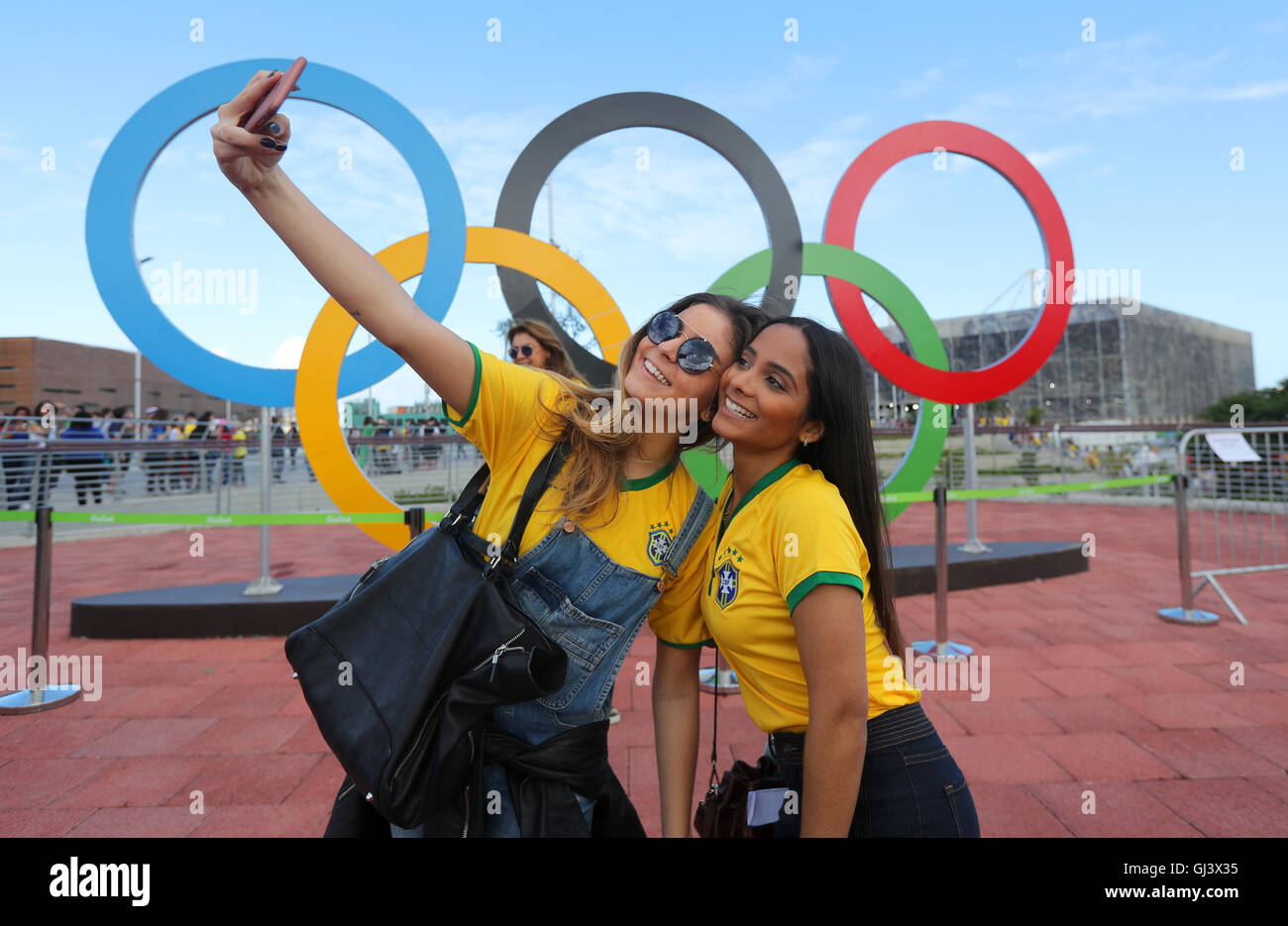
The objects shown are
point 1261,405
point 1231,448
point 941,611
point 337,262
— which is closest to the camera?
point 337,262

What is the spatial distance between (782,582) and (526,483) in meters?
0.54

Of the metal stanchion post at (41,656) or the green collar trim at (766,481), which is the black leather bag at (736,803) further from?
the metal stanchion post at (41,656)

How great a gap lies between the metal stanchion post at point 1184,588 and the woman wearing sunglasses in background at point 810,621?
16.0 ft

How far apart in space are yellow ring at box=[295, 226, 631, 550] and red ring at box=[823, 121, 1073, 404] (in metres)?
1.86

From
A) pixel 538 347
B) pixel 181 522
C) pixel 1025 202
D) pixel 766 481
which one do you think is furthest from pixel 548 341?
pixel 1025 202

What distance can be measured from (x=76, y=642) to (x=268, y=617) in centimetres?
127

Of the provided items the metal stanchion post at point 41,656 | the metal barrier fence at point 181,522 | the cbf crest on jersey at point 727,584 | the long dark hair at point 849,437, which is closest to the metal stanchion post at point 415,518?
the metal barrier fence at point 181,522

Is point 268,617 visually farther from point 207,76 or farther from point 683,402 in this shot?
point 683,402

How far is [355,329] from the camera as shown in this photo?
4.30m

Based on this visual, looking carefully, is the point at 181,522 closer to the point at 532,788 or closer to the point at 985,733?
the point at 532,788

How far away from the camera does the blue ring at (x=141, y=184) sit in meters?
3.91

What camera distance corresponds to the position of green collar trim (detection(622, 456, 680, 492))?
1.44 metres
